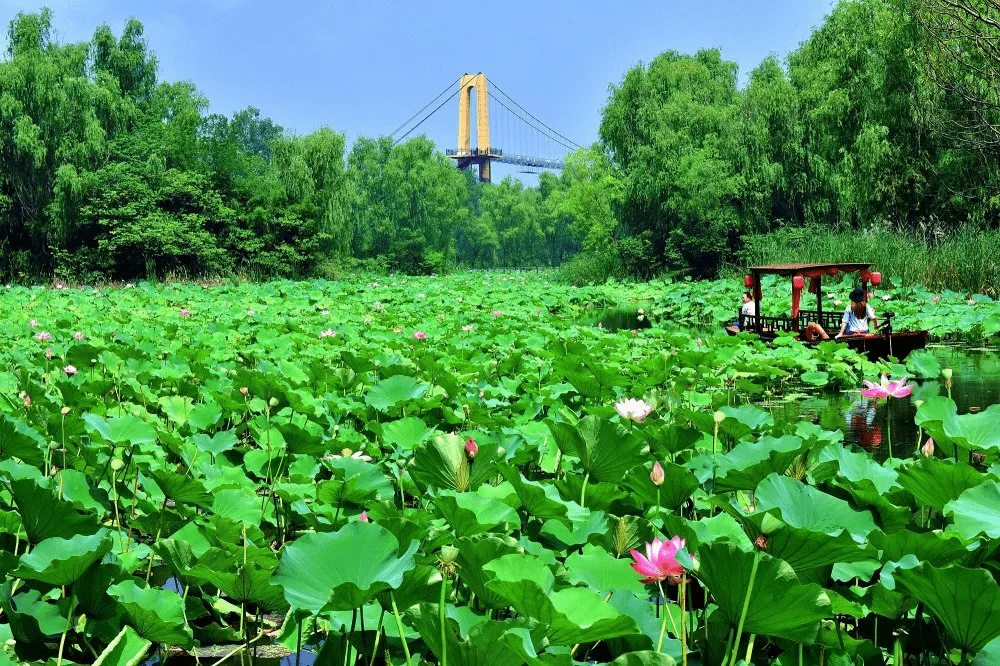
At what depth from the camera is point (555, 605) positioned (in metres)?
1.12

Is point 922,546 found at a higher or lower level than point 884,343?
higher

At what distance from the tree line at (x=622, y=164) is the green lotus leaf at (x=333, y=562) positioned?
1458 cm

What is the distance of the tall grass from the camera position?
39.9ft

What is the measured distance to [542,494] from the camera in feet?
5.28

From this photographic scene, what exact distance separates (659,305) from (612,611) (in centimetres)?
1377

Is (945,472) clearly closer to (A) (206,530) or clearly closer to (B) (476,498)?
(B) (476,498)

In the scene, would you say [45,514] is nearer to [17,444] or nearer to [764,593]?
[17,444]

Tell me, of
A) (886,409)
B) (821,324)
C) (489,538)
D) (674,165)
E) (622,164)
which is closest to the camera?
(489,538)

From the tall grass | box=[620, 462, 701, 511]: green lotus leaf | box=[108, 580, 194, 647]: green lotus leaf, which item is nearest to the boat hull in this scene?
the tall grass

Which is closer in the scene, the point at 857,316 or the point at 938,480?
the point at 938,480

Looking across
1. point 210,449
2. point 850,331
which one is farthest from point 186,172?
point 210,449

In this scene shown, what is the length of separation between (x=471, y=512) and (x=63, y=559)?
62cm

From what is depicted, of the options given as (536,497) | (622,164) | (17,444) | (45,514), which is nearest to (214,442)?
(17,444)

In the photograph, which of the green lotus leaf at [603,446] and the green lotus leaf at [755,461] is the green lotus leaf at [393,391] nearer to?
the green lotus leaf at [603,446]
